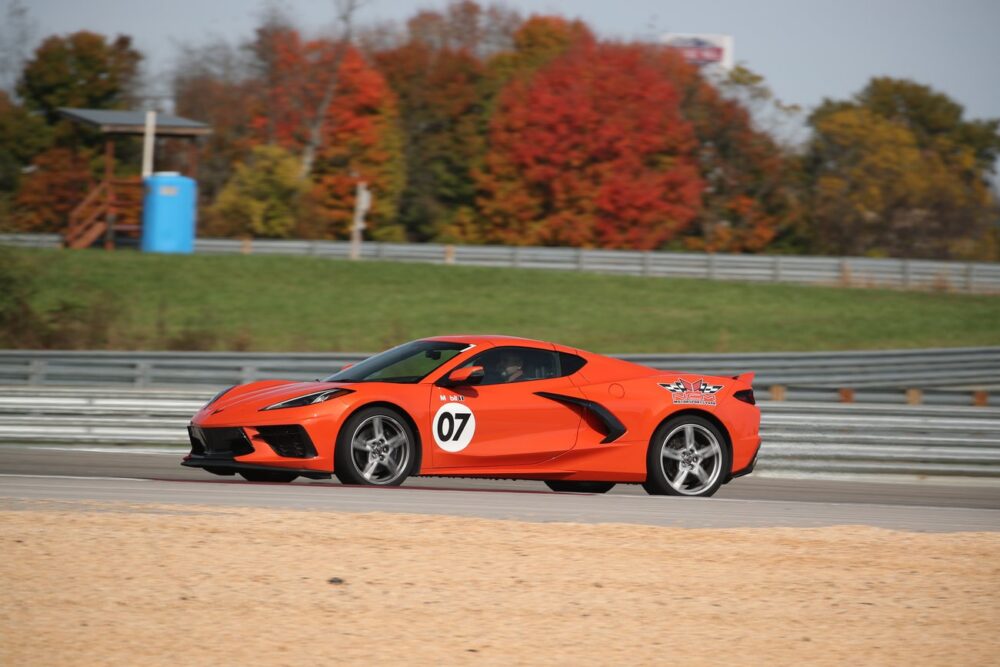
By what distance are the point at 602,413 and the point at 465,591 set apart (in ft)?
13.6

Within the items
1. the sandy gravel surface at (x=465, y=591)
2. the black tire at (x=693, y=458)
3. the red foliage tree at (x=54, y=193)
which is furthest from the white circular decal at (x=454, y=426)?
the red foliage tree at (x=54, y=193)

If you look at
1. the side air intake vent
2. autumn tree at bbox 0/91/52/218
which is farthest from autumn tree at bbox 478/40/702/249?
the side air intake vent

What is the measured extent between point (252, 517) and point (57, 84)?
5822 centimetres

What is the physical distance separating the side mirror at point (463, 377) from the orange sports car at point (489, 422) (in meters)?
0.01

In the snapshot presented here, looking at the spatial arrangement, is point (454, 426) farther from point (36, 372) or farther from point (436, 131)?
point (436, 131)

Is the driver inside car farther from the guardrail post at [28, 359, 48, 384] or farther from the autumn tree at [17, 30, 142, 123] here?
the autumn tree at [17, 30, 142, 123]

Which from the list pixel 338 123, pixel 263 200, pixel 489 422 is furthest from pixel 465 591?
pixel 338 123

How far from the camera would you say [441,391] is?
1034 cm

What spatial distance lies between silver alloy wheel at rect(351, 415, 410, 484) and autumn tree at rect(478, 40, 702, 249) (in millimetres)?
40981

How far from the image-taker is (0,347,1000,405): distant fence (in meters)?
18.0

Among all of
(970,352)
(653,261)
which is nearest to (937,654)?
(970,352)

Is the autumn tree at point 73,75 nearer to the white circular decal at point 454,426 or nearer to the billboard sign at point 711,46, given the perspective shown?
the white circular decal at point 454,426

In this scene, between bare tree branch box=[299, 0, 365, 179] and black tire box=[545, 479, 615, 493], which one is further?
bare tree branch box=[299, 0, 365, 179]

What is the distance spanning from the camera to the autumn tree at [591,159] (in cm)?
5116
